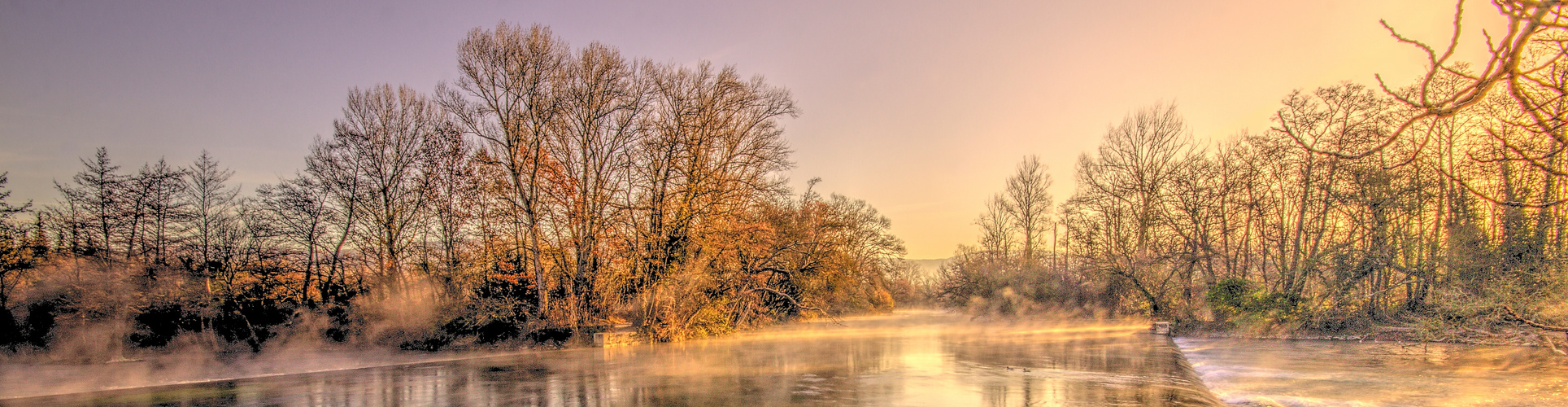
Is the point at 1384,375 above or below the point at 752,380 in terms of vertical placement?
below

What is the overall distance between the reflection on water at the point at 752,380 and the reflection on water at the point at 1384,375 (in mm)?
831

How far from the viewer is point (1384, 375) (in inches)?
473

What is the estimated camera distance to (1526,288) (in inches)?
475

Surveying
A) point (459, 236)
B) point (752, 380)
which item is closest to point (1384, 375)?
point (752, 380)

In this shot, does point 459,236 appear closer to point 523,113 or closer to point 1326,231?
point 523,113

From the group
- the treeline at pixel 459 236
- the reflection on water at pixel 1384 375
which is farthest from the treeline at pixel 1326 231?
the treeline at pixel 459 236

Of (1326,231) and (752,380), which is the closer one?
(752,380)

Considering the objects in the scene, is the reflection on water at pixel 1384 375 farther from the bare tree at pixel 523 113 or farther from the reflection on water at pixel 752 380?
the bare tree at pixel 523 113

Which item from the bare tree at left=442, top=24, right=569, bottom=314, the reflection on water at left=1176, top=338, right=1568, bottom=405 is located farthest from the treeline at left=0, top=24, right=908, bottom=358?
the reflection on water at left=1176, top=338, right=1568, bottom=405

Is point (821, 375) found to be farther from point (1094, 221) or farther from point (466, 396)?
point (1094, 221)

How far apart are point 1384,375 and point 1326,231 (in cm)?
1297

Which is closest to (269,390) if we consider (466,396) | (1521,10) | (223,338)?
(466,396)

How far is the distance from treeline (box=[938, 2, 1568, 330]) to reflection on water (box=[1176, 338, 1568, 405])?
948 millimetres

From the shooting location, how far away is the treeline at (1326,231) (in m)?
14.6
